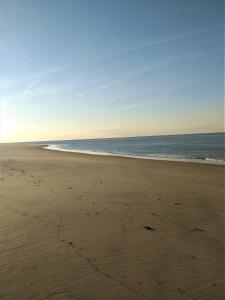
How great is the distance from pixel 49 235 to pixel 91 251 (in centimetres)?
→ 121

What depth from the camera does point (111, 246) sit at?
5.22 metres

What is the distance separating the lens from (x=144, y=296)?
3.71 m

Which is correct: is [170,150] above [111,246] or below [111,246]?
above

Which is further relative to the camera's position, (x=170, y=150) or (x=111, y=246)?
(x=170, y=150)

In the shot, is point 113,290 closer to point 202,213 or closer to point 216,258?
point 216,258

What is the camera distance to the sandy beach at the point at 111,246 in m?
3.89

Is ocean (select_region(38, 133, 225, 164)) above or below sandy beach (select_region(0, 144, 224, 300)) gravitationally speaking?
above

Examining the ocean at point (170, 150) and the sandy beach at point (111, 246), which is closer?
the sandy beach at point (111, 246)

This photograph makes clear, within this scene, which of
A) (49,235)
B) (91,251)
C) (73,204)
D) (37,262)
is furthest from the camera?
(73,204)

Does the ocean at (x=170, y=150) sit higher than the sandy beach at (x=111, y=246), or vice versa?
the ocean at (x=170, y=150)

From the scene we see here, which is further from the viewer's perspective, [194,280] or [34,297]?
[194,280]

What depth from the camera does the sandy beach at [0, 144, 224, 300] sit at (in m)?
3.89

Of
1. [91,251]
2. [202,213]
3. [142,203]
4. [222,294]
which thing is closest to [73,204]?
[142,203]

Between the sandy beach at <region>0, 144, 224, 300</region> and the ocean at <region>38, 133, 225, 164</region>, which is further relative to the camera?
the ocean at <region>38, 133, 225, 164</region>
